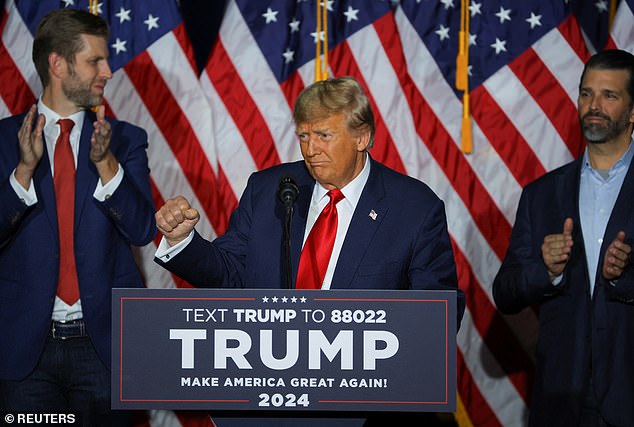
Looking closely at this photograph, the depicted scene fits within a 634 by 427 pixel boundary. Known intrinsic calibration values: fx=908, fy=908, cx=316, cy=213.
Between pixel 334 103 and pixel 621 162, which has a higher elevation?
pixel 334 103

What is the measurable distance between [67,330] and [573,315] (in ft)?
5.69

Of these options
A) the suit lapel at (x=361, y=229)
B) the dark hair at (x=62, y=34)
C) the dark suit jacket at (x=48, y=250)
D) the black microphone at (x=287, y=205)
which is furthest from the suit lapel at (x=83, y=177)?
the black microphone at (x=287, y=205)

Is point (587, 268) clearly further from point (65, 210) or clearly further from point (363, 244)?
point (65, 210)

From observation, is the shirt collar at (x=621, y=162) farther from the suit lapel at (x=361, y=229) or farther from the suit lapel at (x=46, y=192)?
the suit lapel at (x=46, y=192)

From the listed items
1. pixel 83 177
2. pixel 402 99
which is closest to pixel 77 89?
pixel 83 177

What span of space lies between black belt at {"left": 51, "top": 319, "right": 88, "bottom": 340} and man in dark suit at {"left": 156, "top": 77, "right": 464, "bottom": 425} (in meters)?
0.70

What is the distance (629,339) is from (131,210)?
1737 millimetres

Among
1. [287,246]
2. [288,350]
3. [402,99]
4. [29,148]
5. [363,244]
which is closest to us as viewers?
[288,350]

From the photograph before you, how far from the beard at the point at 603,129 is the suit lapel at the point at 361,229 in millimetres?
982

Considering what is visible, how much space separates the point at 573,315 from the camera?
3137mm

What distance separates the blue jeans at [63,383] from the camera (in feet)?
10.0

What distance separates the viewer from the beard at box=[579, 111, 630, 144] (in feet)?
10.7

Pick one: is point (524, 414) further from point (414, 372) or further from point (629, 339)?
point (414, 372)

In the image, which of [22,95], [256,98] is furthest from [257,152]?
[22,95]
